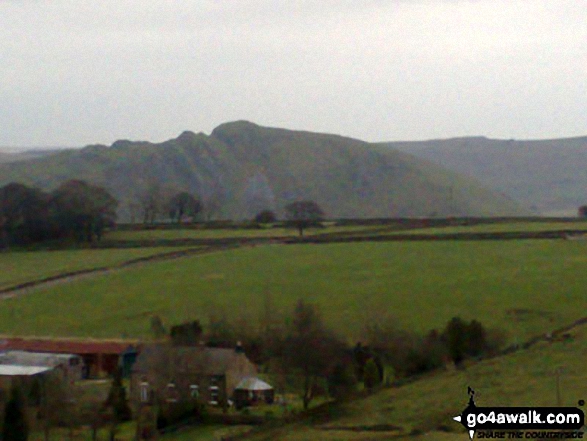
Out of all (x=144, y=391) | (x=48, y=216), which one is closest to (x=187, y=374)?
(x=144, y=391)

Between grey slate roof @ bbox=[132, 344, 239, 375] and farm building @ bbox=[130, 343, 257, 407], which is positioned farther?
grey slate roof @ bbox=[132, 344, 239, 375]

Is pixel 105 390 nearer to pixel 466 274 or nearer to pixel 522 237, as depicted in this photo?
pixel 466 274

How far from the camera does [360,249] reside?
68.9 meters

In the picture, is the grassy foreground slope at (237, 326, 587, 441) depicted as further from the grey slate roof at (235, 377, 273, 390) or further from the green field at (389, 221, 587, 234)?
the green field at (389, 221, 587, 234)

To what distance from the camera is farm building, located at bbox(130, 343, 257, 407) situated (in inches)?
1362

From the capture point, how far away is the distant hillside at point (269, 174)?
153m

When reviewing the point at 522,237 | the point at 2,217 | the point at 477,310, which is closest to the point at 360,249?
the point at 522,237

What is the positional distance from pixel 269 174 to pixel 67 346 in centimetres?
12359

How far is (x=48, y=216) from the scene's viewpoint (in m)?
85.1

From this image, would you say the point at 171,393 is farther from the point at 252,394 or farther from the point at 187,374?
the point at 252,394

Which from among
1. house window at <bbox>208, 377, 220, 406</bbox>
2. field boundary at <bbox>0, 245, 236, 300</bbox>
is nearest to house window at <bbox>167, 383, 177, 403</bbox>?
house window at <bbox>208, 377, 220, 406</bbox>

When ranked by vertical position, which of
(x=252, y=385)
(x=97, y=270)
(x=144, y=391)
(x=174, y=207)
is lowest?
(x=144, y=391)

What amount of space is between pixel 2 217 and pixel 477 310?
169 ft

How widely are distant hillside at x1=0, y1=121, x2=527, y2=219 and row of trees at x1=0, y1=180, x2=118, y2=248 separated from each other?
51347 millimetres
